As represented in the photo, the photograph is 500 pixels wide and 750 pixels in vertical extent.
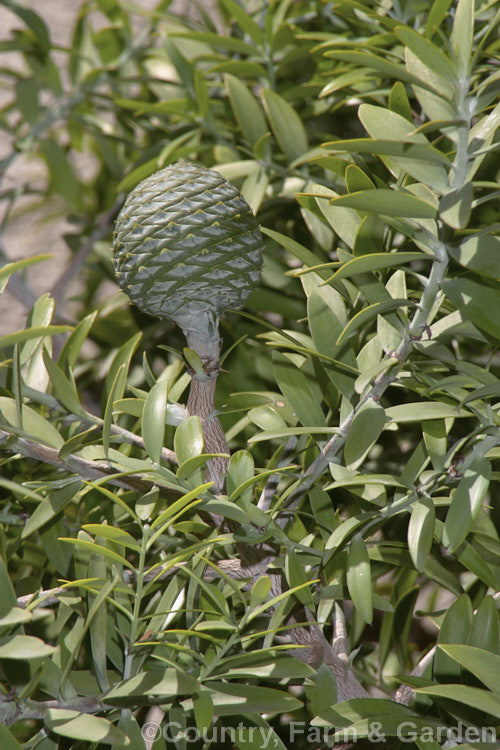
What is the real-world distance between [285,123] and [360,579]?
31 cm

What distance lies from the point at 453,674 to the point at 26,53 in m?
0.68

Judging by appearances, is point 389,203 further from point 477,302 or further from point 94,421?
point 94,421

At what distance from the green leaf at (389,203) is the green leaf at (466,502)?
0.11 meters

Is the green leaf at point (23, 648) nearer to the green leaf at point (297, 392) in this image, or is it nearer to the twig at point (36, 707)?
the twig at point (36, 707)

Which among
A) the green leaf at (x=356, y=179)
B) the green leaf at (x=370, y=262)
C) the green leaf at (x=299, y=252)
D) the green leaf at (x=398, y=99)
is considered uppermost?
the green leaf at (x=398, y=99)

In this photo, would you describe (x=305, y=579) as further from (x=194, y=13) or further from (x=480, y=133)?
(x=194, y=13)

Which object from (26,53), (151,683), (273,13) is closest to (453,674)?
(151,683)

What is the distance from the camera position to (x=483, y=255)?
9.9 inches

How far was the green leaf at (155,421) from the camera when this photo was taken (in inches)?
11.5

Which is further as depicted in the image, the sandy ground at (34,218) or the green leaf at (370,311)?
→ the sandy ground at (34,218)

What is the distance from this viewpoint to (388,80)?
0.47 m

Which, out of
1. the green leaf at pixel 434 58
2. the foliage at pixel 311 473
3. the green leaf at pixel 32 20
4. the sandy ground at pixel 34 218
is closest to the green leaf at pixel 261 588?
the foliage at pixel 311 473

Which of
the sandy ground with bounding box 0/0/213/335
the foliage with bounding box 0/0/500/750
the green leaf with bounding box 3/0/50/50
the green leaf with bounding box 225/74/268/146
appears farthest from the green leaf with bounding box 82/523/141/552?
the sandy ground with bounding box 0/0/213/335

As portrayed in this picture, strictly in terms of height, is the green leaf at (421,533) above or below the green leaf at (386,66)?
below
